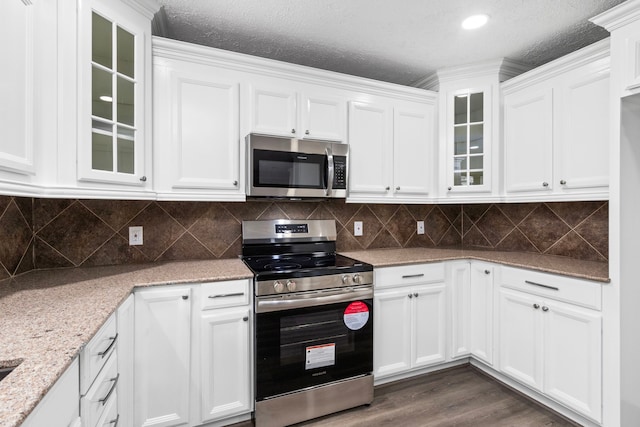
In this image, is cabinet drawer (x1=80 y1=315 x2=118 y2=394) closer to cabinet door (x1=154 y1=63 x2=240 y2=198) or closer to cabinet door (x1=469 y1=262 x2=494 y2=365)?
cabinet door (x1=154 y1=63 x2=240 y2=198)

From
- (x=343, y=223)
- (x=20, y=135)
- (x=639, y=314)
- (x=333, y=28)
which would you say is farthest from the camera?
(x=343, y=223)

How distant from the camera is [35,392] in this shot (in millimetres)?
677

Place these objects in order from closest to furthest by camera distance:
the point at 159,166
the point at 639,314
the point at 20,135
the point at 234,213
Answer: the point at 20,135 → the point at 639,314 → the point at 159,166 → the point at 234,213

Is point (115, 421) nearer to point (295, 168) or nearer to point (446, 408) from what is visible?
point (295, 168)

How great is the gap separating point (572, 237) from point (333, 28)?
2.27 meters

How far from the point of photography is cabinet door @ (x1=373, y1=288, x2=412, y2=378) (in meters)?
2.23

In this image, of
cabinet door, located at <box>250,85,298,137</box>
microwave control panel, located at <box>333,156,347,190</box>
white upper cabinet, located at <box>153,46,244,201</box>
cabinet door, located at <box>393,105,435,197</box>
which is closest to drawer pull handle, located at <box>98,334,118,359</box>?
white upper cabinet, located at <box>153,46,244,201</box>

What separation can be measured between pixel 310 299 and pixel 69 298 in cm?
115

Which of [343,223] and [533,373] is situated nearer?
[533,373]

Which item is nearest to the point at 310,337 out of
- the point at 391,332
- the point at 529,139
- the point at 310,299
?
the point at 310,299

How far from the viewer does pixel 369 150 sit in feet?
8.29

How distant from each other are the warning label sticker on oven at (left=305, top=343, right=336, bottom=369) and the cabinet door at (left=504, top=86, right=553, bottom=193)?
70.4 inches

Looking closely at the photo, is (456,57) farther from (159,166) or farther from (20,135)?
(20,135)

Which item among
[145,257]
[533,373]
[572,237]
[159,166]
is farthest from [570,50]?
[145,257]
